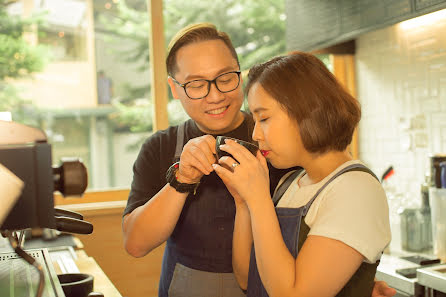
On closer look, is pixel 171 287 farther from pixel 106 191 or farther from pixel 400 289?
pixel 106 191

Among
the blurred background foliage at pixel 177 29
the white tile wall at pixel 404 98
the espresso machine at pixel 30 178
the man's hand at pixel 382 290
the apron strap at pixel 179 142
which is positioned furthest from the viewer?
the blurred background foliage at pixel 177 29

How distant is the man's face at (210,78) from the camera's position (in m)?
1.51

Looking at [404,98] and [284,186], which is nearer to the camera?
[284,186]

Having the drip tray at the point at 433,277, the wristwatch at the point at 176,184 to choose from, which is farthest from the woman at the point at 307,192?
the drip tray at the point at 433,277

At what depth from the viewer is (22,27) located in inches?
141

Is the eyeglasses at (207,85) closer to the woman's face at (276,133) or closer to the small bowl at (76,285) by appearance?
the woman's face at (276,133)

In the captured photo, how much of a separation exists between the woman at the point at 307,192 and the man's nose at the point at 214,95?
22cm

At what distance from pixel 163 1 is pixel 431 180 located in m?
2.39

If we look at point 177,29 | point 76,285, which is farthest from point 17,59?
point 76,285

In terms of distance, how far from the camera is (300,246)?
117 centimetres

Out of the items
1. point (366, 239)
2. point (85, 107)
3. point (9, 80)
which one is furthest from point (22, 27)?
point (366, 239)

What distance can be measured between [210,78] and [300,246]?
588 mm

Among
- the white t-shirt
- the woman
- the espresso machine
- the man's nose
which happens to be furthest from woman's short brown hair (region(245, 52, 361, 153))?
the espresso machine

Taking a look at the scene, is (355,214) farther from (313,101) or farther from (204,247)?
(204,247)
